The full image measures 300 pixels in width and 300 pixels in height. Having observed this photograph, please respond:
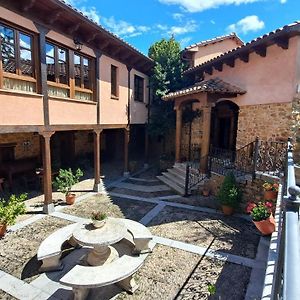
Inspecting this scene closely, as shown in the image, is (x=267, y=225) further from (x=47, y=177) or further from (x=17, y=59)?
(x=17, y=59)

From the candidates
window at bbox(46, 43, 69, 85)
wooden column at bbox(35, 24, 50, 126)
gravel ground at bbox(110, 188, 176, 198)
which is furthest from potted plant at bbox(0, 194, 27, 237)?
gravel ground at bbox(110, 188, 176, 198)

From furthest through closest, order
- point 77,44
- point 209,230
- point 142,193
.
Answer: point 142,193 < point 77,44 < point 209,230

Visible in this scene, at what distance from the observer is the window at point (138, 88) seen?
49.1 ft

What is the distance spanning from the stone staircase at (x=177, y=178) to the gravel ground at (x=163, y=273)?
4.99m

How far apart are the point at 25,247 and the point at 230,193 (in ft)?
22.0

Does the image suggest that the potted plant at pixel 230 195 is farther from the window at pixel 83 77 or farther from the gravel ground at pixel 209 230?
the window at pixel 83 77

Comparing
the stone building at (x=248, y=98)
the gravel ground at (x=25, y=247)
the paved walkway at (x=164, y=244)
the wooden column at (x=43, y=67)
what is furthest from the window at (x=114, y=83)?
the gravel ground at (x=25, y=247)

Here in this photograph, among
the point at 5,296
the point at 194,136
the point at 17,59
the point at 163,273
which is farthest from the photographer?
the point at 194,136

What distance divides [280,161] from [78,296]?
7097mm

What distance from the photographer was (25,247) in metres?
6.38

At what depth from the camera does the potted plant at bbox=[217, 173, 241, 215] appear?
8.38 meters

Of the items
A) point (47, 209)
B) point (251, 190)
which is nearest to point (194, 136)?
point (251, 190)

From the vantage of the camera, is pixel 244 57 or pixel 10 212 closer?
pixel 10 212

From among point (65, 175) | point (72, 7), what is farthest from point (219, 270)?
point (72, 7)
